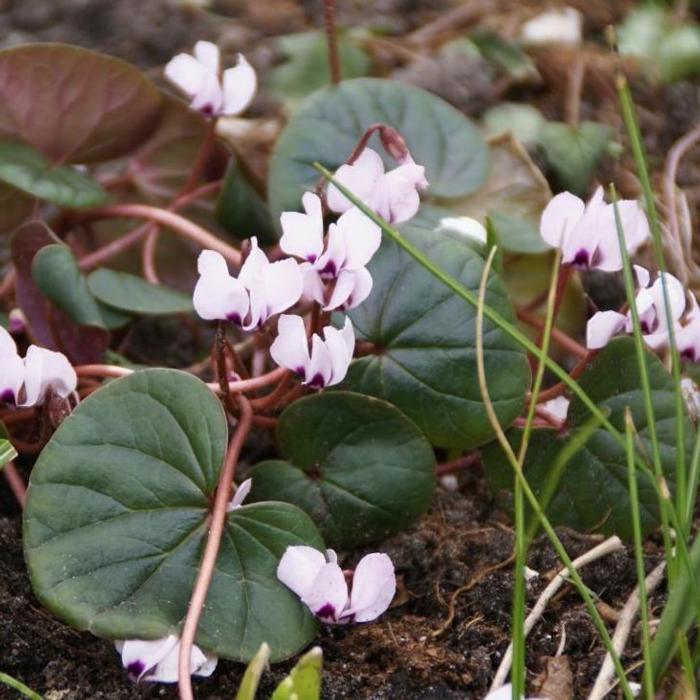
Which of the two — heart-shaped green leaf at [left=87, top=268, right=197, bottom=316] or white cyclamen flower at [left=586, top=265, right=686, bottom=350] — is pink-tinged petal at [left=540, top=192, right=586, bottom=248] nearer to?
white cyclamen flower at [left=586, top=265, right=686, bottom=350]

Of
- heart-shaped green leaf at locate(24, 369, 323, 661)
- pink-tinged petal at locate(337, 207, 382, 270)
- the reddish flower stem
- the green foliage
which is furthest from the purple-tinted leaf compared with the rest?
the green foliage

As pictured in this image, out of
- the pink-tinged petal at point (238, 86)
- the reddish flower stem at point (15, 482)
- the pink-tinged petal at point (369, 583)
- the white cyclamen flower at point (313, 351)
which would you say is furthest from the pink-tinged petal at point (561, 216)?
the reddish flower stem at point (15, 482)

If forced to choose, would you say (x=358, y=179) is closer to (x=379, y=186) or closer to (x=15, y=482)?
(x=379, y=186)

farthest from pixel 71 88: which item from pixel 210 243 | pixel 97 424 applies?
pixel 97 424

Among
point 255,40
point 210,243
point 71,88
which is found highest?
A: point 71,88

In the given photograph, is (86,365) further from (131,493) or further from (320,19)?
(320,19)

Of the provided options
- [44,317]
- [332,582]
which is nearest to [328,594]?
[332,582]
